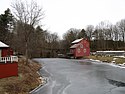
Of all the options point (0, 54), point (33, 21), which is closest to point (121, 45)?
point (33, 21)

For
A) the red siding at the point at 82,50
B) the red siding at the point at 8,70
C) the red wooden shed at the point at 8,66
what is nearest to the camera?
the red siding at the point at 8,70

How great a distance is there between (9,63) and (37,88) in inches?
173

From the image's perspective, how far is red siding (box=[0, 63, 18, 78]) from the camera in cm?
2255

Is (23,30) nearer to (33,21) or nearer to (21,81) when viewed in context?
(33,21)

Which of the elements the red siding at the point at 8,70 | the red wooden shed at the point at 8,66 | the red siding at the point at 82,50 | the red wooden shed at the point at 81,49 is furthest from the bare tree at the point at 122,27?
the red siding at the point at 8,70

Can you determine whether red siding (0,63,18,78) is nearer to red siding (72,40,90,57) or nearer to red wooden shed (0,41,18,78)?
red wooden shed (0,41,18,78)

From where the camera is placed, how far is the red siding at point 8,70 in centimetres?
2255

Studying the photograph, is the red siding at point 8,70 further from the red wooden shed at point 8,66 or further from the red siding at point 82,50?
the red siding at point 82,50

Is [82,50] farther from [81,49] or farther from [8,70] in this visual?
[8,70]

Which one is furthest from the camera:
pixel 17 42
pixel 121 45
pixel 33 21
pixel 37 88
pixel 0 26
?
pixel 121 45

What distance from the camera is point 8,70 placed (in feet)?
77.0

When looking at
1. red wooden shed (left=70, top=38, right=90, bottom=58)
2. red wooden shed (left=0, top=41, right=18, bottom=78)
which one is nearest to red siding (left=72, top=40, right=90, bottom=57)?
red wooden shed (left=70, top=38, right=90, bottom=58)

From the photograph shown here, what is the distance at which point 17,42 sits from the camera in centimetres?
5262

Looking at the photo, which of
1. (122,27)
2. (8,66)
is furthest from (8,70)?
(122,27)
